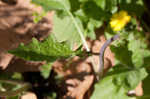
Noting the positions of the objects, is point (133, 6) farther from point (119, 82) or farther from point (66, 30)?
point (119, 82)

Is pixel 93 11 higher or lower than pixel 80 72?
higher

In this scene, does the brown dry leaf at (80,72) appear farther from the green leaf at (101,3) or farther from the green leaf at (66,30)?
the green leaf at (101,3)

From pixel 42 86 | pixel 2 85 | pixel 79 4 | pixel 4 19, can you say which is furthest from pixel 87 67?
pixel 4 19

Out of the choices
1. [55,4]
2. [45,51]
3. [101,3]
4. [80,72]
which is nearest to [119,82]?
[45,51]

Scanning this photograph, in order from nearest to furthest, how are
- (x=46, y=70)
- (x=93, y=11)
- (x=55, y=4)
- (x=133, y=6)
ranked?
(x=55, y=4)
(x=93, y=11)
(x=46, y=70)
(x=133, y=6)

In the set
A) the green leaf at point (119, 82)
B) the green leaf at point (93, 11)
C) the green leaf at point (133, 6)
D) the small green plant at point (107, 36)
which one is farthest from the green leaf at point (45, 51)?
the green leaf at point (133, 6)
